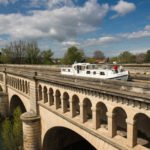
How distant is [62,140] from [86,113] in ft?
40.2

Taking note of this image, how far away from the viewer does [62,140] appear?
28406 mm

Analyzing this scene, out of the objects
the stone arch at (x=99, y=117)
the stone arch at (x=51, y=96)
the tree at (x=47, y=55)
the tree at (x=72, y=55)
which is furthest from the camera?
the tree at (x=47, y=55)

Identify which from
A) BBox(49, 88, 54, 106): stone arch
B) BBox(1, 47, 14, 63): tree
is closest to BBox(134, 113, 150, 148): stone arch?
BBox(49, 88, 54, 106): stone arch

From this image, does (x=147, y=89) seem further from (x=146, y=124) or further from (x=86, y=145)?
(x=86, y=145)

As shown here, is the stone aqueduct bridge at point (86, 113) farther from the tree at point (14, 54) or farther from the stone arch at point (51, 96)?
the tree at point (14, 54)

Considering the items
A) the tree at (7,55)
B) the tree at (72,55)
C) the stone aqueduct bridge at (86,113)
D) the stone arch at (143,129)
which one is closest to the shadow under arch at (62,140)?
the stone aqueduct bridge at (86,113)

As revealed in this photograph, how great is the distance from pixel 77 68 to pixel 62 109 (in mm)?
4602

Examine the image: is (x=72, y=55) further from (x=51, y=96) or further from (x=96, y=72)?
(x=96, y=72)

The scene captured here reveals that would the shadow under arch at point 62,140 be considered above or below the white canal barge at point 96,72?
below

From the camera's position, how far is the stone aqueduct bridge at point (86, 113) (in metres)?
12.4

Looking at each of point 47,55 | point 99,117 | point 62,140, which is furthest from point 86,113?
point 47,55

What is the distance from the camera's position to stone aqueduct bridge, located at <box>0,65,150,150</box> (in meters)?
12.4

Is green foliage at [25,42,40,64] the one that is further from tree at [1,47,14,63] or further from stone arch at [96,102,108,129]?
stone arch at [96,102,108,129]

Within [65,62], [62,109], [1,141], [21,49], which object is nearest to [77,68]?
[62,109]
